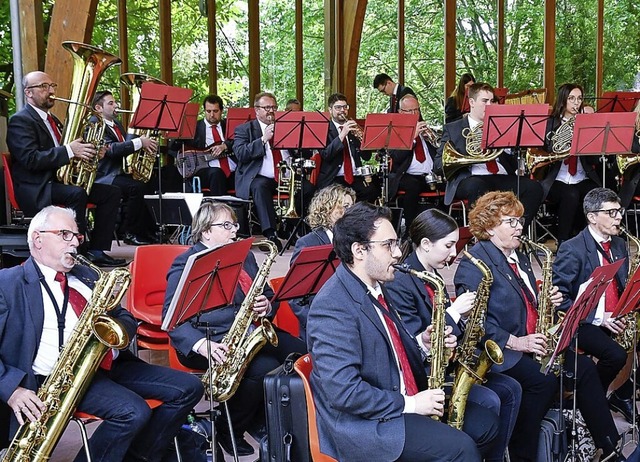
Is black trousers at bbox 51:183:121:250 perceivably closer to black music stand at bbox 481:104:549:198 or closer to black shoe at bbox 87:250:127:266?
black shoe at bbox 87:250:127:266

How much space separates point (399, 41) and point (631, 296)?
28.2 feet

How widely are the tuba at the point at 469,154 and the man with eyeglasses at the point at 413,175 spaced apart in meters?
1.03

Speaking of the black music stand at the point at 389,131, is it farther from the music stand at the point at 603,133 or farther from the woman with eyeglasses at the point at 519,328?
the woman with eyeglasses at the point at 519,328

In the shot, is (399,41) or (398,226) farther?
(399,41)

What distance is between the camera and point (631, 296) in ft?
12.9

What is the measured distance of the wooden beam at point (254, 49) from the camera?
10.7 meters

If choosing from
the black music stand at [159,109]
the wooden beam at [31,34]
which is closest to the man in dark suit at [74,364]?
the black music stand at [159,109]

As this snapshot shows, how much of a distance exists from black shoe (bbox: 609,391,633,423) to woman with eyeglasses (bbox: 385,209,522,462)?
1.34 metres

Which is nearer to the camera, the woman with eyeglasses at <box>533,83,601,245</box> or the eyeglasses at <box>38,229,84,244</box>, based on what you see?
the eyeglasses at <box>38,229,84,244</box>

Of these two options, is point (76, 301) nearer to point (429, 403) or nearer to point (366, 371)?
point (366, 371)

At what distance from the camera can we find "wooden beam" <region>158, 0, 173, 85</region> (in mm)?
9898

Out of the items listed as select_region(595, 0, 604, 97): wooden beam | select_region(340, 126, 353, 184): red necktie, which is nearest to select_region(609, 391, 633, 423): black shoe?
select_region(340, 126, 353, 184): red necktie

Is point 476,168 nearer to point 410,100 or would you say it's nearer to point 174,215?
point 410,100

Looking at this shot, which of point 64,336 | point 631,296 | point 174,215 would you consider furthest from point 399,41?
point 64,336
